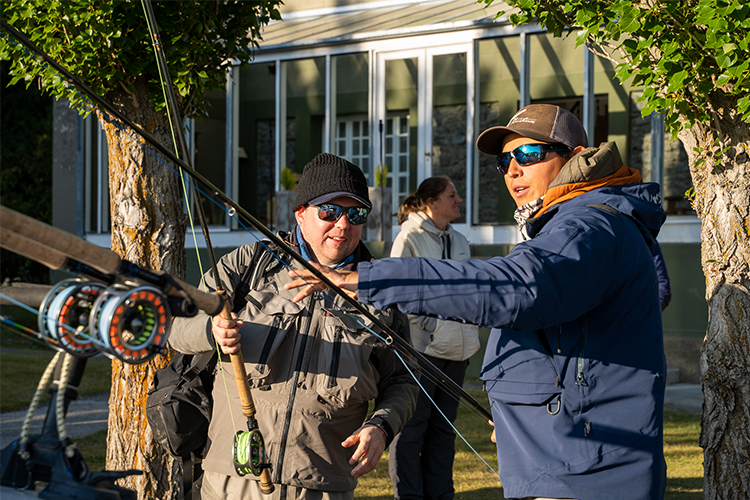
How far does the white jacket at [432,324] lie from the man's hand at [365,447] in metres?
2.41

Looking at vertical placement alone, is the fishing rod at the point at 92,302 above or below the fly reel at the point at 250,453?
above

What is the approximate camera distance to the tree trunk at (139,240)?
4449mm

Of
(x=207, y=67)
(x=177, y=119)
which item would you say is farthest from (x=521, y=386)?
(x=207, y=67)

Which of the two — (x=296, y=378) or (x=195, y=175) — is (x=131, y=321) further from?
(x=296, y=378)

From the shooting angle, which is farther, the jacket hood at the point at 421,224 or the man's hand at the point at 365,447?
the jacket hood at the point at 421,224

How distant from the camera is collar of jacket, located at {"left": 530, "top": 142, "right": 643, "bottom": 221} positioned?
7.65ft

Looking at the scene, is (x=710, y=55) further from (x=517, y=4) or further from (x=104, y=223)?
(x=104, y=223)

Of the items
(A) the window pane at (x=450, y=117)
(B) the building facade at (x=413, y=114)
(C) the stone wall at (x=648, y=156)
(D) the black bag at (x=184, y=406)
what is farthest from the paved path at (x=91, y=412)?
(A) the window pane at (x=450, y=117)

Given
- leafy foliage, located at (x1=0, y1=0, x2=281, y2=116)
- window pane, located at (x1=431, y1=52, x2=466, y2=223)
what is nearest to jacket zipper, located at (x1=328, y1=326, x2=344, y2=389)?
leafy foliage, located at (x1=0, y1=0, x2=281, y2=116)

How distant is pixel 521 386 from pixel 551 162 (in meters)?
0.82

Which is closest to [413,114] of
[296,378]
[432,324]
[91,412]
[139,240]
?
[91,412]

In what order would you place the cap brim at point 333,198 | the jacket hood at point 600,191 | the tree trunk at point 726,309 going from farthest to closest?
the tree trunk at point 726,309, the cap brim at point 333,198, the jacket hood at point 600,191

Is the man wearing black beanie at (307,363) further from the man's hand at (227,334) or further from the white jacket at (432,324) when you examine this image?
the white jacket at (432,324)

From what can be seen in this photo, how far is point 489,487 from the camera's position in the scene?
234 inches
